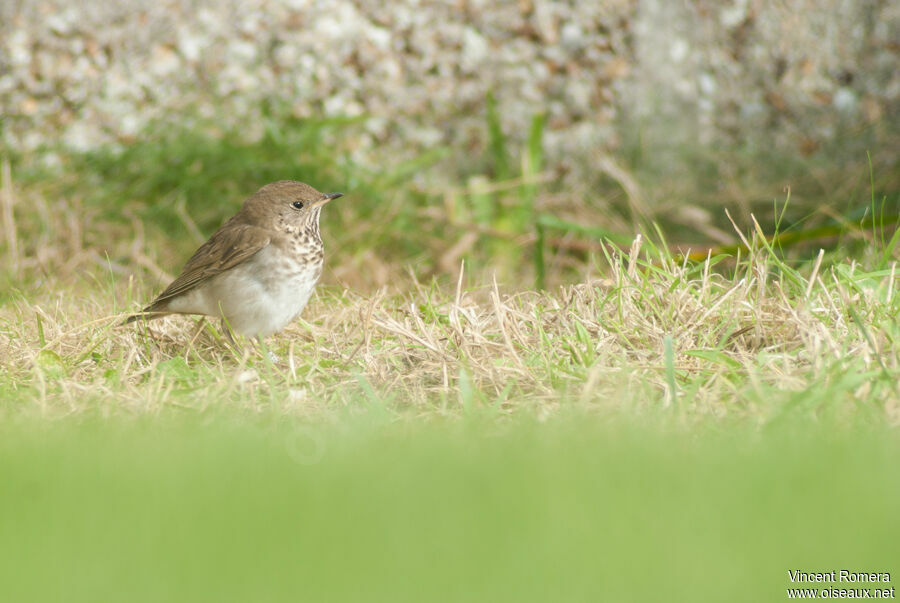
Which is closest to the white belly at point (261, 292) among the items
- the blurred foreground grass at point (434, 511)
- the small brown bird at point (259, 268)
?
the small brown bird at point (259, 268)

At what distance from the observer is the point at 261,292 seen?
3707 mm

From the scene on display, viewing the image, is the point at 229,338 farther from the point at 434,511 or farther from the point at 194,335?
the point at 434,511

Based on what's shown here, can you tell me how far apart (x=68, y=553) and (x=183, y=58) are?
17.8ft

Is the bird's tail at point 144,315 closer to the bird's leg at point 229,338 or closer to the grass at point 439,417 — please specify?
the grass at point 439,417

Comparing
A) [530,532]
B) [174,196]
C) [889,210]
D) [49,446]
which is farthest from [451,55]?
[530,532]

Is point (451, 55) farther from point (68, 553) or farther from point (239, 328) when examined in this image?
point (68, 553)

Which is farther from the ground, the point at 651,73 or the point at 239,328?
the point at 651,73

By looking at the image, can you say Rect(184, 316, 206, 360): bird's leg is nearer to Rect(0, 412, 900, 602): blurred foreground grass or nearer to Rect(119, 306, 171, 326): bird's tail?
Rect(119, 306, 171, 326): bird's tail

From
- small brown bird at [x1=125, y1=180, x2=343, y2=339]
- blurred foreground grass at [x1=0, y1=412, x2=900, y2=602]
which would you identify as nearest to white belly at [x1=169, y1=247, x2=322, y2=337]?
small brown bird at [x1=125, y1=180, x2=343, y2=339]

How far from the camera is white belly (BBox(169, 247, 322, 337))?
3.70 metres

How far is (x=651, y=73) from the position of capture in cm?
679

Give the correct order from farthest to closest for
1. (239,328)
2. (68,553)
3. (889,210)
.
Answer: (889,210) → (239,328) → (68,553)

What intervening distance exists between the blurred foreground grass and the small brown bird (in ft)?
3.46

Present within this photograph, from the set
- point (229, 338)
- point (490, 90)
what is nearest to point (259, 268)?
point (229, 338)
